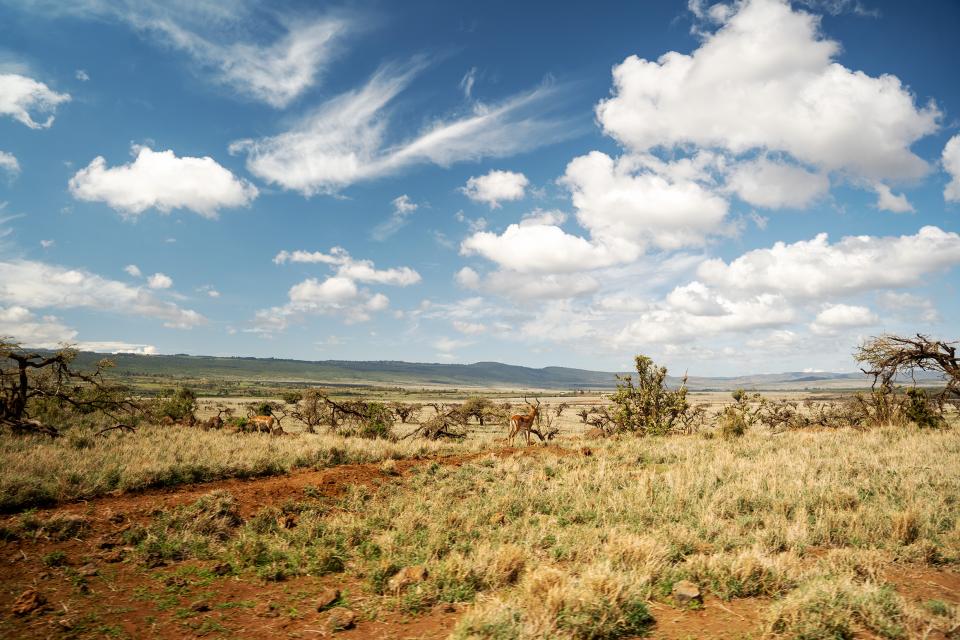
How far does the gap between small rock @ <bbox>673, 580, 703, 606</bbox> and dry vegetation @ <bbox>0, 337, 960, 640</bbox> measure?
0.28 feet

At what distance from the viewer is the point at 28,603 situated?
5.18m

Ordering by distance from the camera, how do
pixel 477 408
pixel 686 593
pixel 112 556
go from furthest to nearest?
pixel 477 408 < pixel 112 556 < pixel 686 593

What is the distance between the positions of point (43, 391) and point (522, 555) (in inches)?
784

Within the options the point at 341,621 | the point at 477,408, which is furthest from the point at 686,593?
the point at 477,408

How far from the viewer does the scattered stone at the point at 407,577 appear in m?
5.82

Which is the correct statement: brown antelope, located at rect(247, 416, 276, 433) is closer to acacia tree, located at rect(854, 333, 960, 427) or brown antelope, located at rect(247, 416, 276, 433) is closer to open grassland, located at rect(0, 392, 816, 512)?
open grassland, located at rect(0, 392, 816, 512)

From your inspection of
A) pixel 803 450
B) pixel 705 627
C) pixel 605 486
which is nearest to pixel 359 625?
pixel 705 627

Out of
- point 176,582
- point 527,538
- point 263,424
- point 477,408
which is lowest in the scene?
point 477,408

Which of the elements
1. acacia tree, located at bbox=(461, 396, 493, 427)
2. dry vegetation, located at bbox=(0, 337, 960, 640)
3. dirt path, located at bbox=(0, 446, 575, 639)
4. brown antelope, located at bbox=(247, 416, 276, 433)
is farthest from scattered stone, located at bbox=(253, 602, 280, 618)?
acacia tree, located at bbox=(461, 396, 493, 427)

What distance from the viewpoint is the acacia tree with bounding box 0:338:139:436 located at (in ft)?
49.8

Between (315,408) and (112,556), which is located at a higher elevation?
(112,556)

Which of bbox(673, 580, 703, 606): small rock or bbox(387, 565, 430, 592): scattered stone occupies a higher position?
bbox(673, 580, 703, 606): small rock

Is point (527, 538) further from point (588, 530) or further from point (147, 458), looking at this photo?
point (147, 458)

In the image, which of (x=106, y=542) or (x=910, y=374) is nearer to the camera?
(x=106, y=542)
